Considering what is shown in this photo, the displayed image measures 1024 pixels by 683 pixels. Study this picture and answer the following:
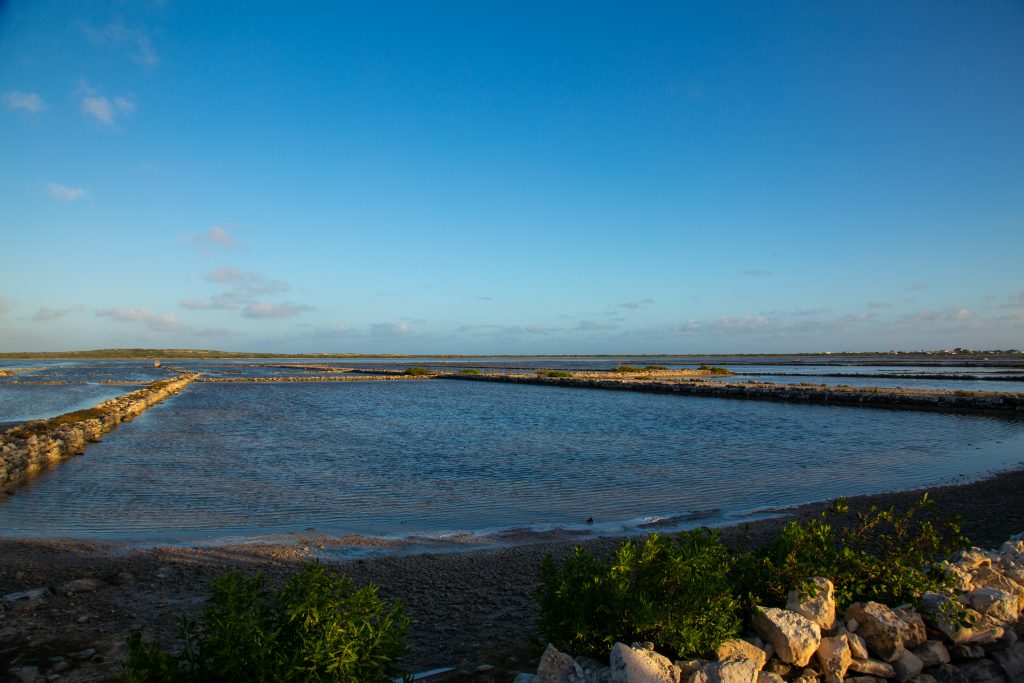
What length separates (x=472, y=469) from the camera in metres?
15.2

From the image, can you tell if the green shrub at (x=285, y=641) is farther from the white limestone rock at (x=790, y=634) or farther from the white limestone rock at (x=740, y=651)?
the white limestone rock at (x=790, y=634)

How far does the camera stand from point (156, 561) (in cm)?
790

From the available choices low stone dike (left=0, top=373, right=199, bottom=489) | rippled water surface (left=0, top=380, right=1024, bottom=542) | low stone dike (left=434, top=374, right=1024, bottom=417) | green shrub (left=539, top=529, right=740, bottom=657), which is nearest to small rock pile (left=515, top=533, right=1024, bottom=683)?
green shrub (left=539, top=529, right=740, bottom=657)

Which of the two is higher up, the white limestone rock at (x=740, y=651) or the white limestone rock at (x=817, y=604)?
the white limestone rock at (x=817, y=604)

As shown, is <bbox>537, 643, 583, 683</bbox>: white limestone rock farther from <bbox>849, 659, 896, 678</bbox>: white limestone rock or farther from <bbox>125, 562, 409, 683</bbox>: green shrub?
<bbox>849, 659, 896, 678</bbox>: white limestone rock

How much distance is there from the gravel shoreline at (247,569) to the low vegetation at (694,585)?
600mm

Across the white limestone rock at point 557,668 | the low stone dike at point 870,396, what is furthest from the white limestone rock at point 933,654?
the low stone dike at point 870,396

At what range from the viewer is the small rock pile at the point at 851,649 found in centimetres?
396

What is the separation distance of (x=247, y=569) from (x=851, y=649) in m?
6.64

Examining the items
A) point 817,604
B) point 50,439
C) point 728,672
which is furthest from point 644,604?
point 50,439

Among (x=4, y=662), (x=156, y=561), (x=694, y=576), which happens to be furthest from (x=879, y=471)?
(x=4, y=662)

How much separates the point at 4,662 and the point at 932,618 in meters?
7.53

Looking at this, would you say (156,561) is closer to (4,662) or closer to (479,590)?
(4,662)

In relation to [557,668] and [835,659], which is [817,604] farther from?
[557,668]
